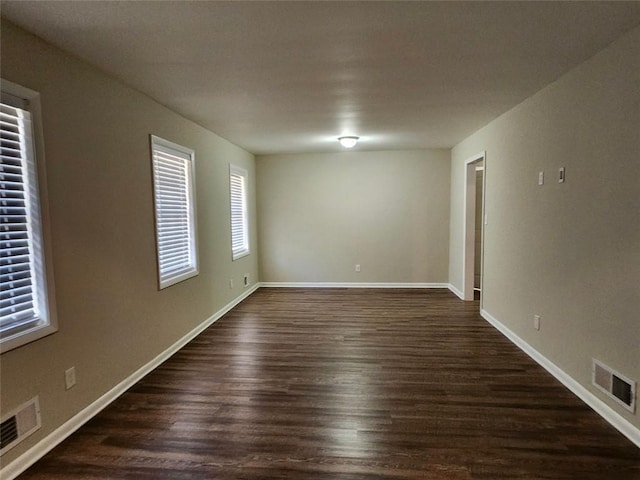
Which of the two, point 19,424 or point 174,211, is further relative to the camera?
point 174,211

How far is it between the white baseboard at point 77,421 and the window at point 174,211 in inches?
26.7

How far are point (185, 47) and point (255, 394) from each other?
7.91ft

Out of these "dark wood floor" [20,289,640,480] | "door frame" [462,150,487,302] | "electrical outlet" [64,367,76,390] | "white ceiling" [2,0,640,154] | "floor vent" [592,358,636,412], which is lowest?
"dark wood floor" [20,289,640,480]

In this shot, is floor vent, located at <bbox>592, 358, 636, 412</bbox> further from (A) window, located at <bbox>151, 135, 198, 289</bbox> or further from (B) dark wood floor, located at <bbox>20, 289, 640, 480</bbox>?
(A) window, located at <bbox>151, 135, 198, 289</bbox>

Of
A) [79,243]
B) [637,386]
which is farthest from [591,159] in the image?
[79,243]

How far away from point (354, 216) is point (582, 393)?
4328 mm

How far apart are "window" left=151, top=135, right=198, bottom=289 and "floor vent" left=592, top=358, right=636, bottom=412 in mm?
3482

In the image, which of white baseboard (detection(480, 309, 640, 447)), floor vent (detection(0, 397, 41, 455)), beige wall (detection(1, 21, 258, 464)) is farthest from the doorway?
floor vent (detection(0, 397, 41, 455))

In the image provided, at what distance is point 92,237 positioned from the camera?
8.11 ft

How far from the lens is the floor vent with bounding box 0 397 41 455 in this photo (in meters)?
1.82

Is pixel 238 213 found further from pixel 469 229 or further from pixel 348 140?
pixel 469 229

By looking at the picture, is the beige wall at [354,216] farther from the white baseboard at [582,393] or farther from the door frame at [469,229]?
the white baseboard at [582,393]

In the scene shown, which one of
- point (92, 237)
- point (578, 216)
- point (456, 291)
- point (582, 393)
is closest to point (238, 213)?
point (92, 237)

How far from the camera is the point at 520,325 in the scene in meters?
3.56
